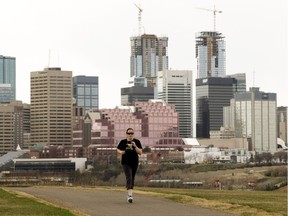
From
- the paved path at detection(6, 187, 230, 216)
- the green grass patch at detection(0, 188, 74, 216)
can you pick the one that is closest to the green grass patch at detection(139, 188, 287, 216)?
the paved path at detection(6, 187, 230, 216)

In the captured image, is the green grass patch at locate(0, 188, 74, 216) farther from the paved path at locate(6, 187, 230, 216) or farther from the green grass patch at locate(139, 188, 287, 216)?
the green grass patch at locate(139, 188, 287, 216)

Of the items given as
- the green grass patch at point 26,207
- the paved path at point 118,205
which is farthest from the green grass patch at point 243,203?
the green grass patch at point 26,207

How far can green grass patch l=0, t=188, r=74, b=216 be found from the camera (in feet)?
89.6

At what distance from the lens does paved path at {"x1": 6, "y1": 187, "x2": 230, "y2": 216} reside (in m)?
27.6

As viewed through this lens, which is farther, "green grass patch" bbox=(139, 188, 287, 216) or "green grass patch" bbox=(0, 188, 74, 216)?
"green grass patch" bbox=(139, 188, 287, 216)

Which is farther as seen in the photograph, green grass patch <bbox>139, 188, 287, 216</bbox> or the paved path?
green grass patch <bbox>139, 188, 287, 216</bbox>

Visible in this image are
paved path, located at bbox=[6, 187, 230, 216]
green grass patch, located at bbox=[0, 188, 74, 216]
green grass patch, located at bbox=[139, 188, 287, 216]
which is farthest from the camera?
green grass patch, located at bbox=[139, 188, 287, 216]

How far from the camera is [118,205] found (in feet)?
99.8

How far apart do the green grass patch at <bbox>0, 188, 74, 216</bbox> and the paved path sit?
673mm

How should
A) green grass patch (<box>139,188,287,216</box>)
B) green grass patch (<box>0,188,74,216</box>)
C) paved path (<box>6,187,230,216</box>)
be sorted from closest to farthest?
green grass patch (<box>0,188,74,216</box>)
paved path (<box>6,187,230,216</box>)
green grass patch (<box>139,188,287,216</box>)

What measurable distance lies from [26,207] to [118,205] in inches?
109

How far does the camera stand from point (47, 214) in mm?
26859

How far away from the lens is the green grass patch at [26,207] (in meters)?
27.3

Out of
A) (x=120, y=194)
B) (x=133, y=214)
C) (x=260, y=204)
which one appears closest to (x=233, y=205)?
(x=260, y=204)
